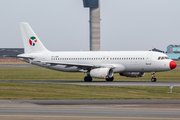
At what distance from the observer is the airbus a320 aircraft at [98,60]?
4494 centimetres

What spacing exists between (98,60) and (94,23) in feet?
361

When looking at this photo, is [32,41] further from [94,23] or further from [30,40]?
[94,23]

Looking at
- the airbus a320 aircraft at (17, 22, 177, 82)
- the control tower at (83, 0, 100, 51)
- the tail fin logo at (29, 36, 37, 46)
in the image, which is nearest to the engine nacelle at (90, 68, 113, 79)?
the airbus a320 aircraft at (17, 22, 177, 82)

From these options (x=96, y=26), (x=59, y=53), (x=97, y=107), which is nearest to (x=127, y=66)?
(x=59, y=53)

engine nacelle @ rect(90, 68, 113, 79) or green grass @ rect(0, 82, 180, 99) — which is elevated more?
engine nacelle @ rect(90, 68, 113, 79)

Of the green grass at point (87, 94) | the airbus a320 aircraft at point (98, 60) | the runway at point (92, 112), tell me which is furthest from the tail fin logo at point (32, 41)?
the runway at point (92, 112)

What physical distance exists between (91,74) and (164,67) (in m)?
9.63

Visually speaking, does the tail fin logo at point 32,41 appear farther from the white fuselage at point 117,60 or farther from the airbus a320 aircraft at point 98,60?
the white fuselage at point 117,60

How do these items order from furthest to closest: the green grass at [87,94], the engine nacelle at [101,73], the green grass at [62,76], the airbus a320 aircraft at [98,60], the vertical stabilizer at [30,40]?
the green grass at [62,76], the vertical stabilizer at [30,40], the airbus a320 aircraft at [98,60], the engine nacelle at [101,73], the green grass at [87,94]

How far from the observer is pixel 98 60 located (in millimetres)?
47906

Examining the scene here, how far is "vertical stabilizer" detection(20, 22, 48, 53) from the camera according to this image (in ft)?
172

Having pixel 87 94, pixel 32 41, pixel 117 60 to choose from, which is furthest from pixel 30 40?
pixel 87 94

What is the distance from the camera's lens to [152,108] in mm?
19094

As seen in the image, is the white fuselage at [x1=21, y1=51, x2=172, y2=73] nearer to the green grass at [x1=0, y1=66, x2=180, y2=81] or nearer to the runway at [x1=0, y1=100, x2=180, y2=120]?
the green grass at [x1=0, y1=66, x2=180, y2=81]
